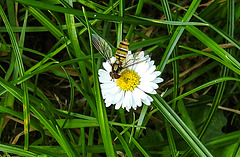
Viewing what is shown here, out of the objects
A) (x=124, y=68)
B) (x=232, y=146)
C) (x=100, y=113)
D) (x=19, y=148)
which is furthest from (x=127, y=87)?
(x=232, y=146)

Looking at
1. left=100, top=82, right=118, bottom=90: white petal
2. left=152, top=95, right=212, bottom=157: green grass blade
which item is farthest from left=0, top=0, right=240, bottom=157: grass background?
left=100, top=82, right=118, bottom=90: white petal

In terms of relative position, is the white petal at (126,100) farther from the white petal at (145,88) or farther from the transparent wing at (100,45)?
the transparent wing at (100,45)

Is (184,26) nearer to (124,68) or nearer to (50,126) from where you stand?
→ (124,68)

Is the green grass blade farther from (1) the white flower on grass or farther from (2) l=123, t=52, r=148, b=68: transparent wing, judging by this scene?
(2) l=123, t=52, r=148, b=68: transparent wing

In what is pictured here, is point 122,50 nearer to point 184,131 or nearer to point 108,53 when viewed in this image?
point 108,53

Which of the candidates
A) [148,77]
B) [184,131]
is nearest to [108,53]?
[148,77]

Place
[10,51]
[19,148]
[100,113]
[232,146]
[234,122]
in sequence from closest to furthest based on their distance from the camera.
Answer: [100,113] < [19,148] < [232,146] < [10,51] < [234,122]
